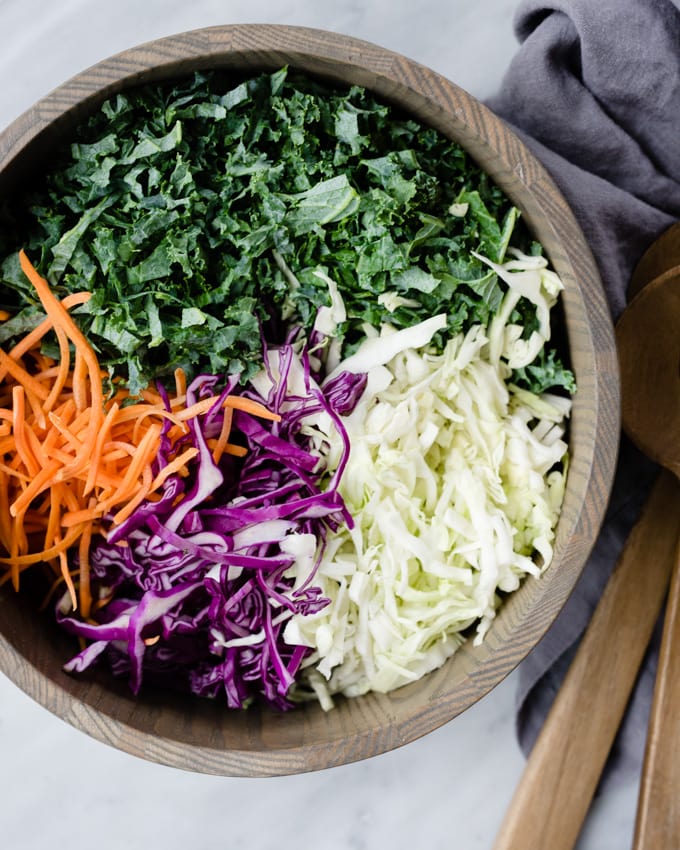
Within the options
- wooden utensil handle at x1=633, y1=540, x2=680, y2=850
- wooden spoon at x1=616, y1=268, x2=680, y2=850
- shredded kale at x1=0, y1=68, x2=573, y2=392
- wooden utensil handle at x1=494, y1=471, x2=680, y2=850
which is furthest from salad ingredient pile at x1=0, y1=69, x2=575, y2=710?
wooden utensil handle at x1=633, y1=540, x2=680, y2=850

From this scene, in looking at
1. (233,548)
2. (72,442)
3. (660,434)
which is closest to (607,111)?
(660,434)

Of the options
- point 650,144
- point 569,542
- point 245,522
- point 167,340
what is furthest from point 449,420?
point 650,144

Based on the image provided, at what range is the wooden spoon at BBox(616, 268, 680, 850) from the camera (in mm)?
1957

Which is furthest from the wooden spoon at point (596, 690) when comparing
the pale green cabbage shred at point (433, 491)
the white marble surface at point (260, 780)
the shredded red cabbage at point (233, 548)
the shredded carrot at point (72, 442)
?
the shredded carrot at point (72, 442)

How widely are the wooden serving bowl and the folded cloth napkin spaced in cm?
32

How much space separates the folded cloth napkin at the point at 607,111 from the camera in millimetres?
1938

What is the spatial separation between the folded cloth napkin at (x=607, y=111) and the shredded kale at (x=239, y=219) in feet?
1.21

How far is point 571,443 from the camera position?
1.83 m

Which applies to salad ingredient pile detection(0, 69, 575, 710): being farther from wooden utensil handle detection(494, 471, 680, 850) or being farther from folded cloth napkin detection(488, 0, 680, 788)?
→ wooden utensil handle detection(494, 471, 680, 850)

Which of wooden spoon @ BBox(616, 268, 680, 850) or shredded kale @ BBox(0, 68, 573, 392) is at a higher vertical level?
shredded kale @ BBox(0, 68, 573, 392)

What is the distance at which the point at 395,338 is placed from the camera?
1.74m

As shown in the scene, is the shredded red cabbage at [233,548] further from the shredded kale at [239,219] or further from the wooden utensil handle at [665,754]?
the wooden utensil handle at [665,754]

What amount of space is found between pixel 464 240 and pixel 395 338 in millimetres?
266

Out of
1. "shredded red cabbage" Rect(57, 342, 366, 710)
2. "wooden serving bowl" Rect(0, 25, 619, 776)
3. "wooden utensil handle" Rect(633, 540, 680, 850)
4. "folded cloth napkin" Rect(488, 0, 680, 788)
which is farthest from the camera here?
"wooden utensil handle" Rect(633, 540, 680, 850)
